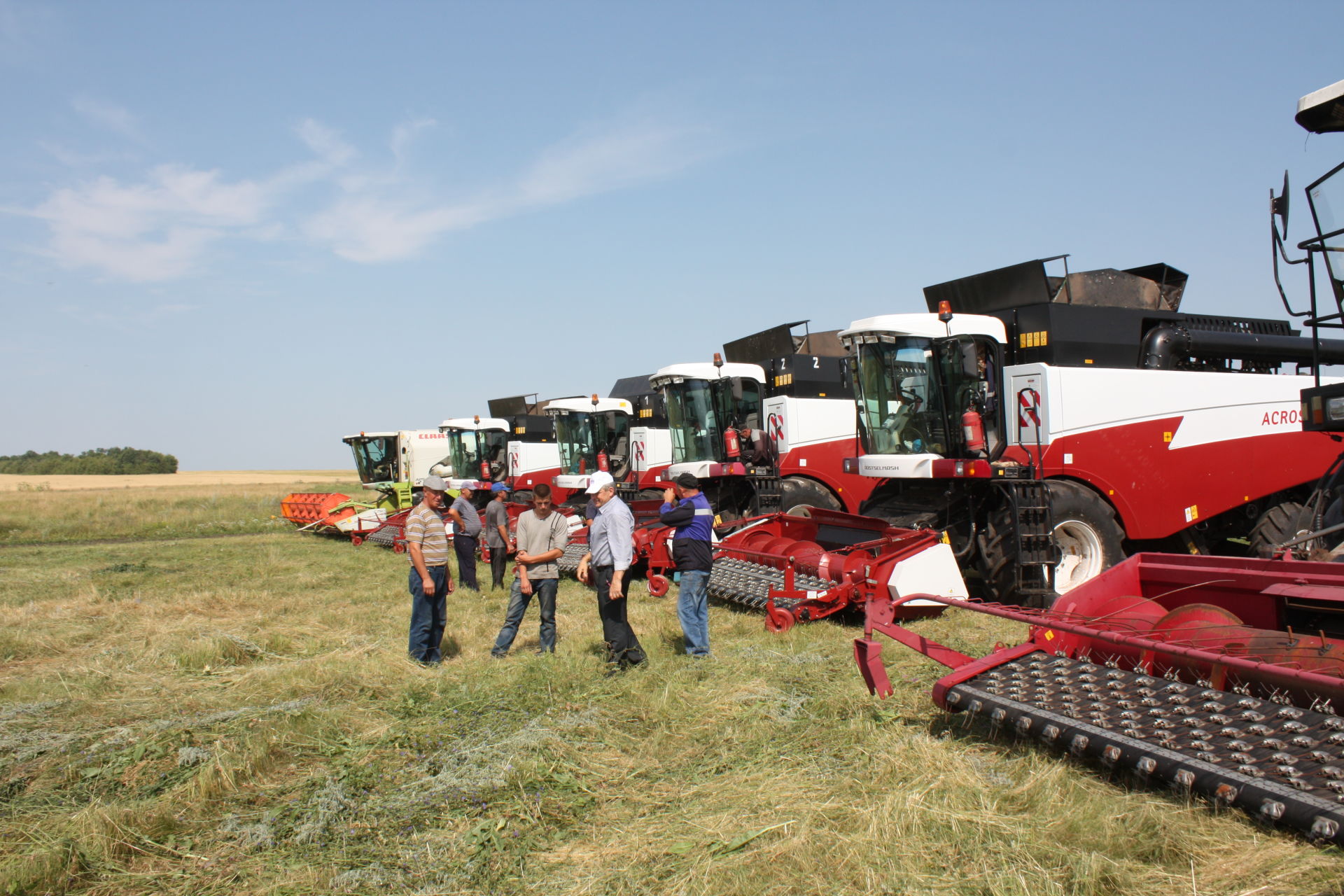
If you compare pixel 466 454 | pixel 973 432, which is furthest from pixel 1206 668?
pixel 466 454

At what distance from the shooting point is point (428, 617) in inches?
259

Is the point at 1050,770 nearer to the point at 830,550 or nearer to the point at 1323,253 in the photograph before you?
the point at 1323,253

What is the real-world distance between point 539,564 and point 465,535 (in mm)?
4459

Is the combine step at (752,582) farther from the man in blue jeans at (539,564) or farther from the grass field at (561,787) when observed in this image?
the man in blue jeans at (539,564)

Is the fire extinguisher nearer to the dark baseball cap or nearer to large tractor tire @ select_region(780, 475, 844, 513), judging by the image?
the dark baseball cap

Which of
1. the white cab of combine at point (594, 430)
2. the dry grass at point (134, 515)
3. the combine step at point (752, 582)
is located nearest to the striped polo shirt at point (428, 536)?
the combine step at point (752, 582)

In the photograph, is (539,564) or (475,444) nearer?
(539,564)

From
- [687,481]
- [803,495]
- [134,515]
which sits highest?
[687,481]

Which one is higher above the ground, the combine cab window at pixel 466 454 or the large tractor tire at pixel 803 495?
the combine cab window at pixel 466 454

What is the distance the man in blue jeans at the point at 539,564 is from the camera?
6.55 metres

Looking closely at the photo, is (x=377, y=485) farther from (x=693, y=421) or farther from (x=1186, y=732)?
(x=1186, y=732)

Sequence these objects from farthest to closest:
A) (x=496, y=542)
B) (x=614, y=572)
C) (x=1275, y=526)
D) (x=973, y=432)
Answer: (x=496, y=542) < (x=1275, y=526) < (x=973, y=432) < (x=614, y=572)

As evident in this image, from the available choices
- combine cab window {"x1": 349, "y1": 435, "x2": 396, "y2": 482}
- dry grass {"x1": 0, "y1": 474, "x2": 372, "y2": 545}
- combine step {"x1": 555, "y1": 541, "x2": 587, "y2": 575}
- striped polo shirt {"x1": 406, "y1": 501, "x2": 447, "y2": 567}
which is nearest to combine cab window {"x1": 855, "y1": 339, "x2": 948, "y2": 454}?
combine step {"x1": 555, "y1": 541, "x2": 587, "y2": 575}

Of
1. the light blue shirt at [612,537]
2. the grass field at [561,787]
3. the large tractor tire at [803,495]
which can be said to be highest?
the light blue shirt at [612,537]
